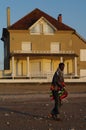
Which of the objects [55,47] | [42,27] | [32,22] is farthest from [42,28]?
[55,47]

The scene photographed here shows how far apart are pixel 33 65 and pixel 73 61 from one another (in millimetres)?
5527

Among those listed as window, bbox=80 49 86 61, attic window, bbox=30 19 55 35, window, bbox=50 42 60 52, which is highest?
attic window, bbox=30 19 55 35

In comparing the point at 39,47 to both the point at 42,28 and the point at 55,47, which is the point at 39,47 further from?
the point at 42,28

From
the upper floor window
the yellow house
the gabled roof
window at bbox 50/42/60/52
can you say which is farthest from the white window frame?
window at bbox 50/42/60/52

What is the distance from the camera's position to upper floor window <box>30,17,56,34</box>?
5988 cm

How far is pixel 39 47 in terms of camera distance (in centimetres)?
5956

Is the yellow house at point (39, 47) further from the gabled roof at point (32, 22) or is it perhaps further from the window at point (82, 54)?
the window at point (82, 54)

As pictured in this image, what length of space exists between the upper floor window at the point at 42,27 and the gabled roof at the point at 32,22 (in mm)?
1054

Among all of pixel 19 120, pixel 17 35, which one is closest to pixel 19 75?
pixel 17 35

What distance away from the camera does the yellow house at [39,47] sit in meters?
57.7

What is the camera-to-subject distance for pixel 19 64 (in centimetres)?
5853

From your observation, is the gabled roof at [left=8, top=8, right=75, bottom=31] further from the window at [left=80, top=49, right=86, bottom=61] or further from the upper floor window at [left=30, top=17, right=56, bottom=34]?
the window at [left=80, top=49, right=86, bottom=61]

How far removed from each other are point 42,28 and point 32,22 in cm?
277

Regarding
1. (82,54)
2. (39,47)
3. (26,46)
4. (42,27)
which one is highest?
(42,27)
